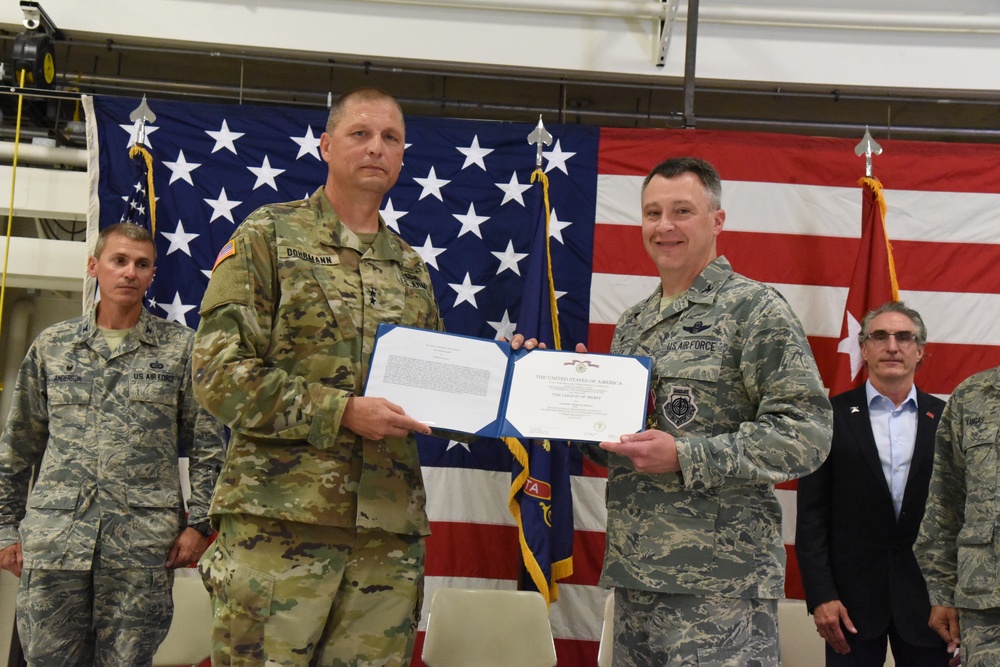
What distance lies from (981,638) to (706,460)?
1192 millimetres

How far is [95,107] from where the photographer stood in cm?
443

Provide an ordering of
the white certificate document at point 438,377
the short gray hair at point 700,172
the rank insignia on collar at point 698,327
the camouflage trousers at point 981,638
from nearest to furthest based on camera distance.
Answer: the white certificate document at point 438,377 < the rank insignia on collar at point 698,327 < the short gray hair at point 700,172 < the camouflage trousers at point 981,638

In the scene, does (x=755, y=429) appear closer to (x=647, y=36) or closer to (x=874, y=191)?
(x=874, y=191)

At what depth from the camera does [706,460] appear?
2021mm

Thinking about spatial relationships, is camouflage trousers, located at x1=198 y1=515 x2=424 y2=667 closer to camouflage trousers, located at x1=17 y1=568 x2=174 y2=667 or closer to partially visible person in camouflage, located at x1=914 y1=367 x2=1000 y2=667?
camouflage trousers, located at x1=17 y1=568 x2=174 y2=667

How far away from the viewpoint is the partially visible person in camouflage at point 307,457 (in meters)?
1.97

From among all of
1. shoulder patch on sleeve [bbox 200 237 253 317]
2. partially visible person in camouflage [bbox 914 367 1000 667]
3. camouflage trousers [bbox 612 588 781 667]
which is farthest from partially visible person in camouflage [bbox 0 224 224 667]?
partially visible person in camouflage [bbox 914 367 1000 667]

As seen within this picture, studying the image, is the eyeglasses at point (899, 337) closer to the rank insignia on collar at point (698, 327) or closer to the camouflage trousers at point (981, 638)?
the camouflage trousers at point (981, 638)

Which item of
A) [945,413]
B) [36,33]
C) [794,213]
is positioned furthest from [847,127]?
[36,33]

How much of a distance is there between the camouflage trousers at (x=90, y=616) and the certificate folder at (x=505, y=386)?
63.4 inches

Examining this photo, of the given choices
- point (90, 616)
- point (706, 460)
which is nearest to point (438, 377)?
point (706, 460)

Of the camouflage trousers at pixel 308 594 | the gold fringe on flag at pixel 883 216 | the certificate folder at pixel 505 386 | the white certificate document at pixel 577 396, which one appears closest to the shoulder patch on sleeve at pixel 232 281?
the certificate folder at pixel 505 386

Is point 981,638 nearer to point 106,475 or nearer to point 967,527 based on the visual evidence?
point 967,527

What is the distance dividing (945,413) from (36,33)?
4568mm
